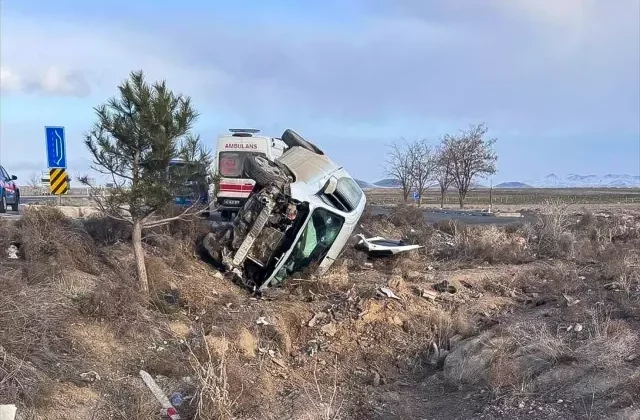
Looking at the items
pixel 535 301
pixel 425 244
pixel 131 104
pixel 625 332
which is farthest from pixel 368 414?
pixel 425 244

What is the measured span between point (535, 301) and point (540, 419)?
4.49 metres

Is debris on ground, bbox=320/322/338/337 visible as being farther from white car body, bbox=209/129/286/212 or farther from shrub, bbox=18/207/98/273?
white car body, bbox=209/129/286/212

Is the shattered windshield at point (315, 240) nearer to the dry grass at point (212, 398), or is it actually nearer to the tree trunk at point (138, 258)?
the tree trunk at point (138, 258)

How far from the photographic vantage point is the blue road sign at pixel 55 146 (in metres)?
13.8

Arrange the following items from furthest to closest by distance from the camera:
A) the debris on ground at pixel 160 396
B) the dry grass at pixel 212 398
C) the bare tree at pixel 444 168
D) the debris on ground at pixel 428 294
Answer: the bare tree at pixel 444 168 → the debris on ground at pixel 428 294 → the debris on ground at pixel 160 396 → the dry grass at pixel 212 398

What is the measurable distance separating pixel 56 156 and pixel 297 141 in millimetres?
5701

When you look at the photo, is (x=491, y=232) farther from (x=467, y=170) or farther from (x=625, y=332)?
(x=467, y=170)

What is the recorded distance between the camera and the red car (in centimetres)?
1803

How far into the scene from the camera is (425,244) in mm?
15289

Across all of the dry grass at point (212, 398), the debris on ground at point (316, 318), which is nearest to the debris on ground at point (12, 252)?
the debris on ground at point (316, 318)

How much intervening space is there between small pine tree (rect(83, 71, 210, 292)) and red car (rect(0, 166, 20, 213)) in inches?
423

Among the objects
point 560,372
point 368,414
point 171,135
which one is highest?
point 171,135

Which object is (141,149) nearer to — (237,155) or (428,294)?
(428,294)

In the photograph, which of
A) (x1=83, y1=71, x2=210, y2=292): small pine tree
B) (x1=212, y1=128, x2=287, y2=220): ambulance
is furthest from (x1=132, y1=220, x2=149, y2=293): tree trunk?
(x1=212, y1=128, x2=287, y2=220): ambulance
